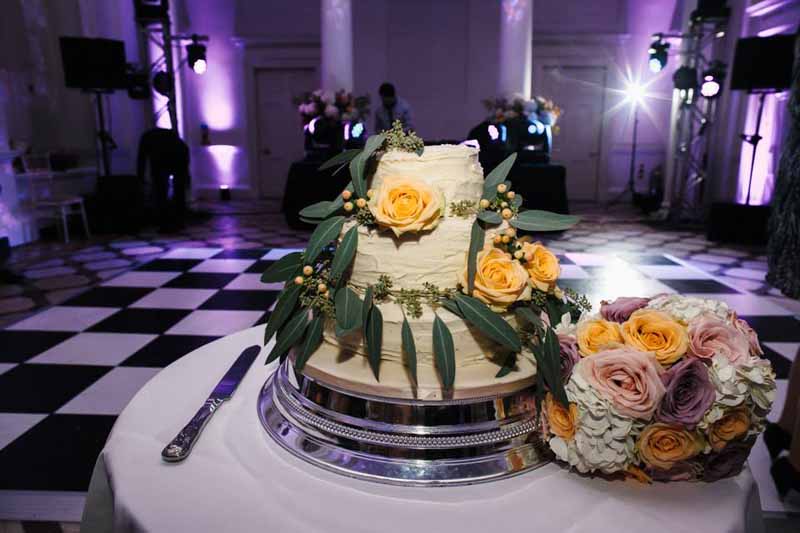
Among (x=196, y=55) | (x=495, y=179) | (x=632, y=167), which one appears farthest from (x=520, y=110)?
(x=495, y=179)

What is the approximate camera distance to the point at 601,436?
799 mm

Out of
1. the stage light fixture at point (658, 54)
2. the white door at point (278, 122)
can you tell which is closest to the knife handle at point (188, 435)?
the stage light fixture at point (658, 54)

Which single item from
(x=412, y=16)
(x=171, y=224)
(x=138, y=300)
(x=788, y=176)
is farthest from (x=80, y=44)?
(x=788, y=176)

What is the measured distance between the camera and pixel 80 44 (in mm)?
6453

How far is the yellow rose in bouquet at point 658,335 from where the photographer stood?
32.7 inches

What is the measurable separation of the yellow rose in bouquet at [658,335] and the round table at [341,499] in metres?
0.20

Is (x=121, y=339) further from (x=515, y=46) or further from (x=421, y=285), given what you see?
(x=515, y=46)

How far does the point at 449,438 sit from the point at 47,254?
19.9 ft

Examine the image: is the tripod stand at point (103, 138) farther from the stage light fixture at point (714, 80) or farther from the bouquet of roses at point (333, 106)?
the stage light fixture at point (714, 80)

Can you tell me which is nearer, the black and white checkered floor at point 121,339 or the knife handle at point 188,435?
the knife handle at point 188,435

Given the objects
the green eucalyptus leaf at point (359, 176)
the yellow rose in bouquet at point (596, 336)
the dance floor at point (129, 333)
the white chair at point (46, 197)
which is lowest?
the dance floor at point (129, 333)

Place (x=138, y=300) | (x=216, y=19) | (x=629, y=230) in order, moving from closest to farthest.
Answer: (x=138, y=300) < (x=629, y=230) < (x=216, y=19)

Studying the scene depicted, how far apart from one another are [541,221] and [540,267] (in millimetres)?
79

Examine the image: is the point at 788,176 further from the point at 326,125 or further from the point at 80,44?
the point at 80,44
